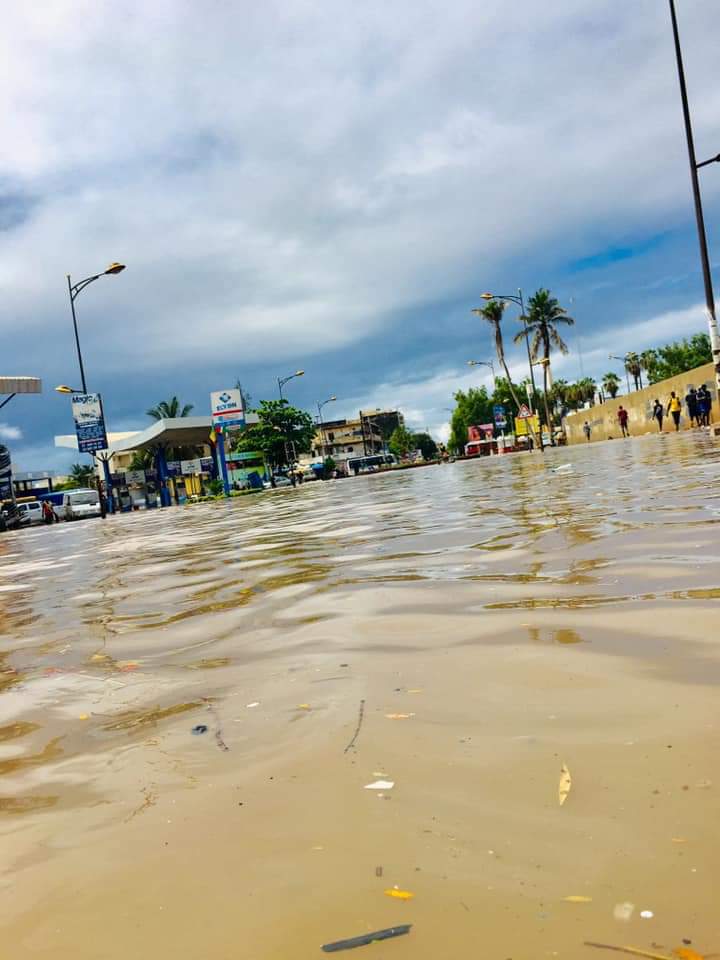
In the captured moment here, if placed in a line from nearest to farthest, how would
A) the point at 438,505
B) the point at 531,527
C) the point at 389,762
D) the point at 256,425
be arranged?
the point at 389,762, the point at 531,527, the point at 438,505, the point at 256,425

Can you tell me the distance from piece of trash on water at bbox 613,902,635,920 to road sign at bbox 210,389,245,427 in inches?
2097

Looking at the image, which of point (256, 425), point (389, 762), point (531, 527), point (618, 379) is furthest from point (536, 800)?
point (618, 379)

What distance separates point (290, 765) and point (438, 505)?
29.9 feet

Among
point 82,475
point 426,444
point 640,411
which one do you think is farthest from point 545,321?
point 426,444

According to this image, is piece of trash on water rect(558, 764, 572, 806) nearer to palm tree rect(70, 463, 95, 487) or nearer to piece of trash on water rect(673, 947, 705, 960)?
piece of trash on water rect(673, 947, 705, 960)

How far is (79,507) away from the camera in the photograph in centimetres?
4403

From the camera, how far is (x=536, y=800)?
1591mm

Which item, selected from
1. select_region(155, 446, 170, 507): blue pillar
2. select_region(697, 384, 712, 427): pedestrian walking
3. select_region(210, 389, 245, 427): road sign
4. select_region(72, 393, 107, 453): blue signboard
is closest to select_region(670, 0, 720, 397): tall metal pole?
select_region(697, 384, 712, 427): pedestrian walking

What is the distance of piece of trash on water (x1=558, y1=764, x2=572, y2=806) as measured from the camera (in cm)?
159

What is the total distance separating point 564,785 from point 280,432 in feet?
240

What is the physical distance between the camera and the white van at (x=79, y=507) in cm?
4369

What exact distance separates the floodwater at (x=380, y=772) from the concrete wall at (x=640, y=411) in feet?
105

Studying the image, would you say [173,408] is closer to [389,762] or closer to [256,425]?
[256,425]

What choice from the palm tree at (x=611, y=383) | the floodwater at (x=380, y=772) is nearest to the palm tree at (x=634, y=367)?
the palm tree at (x=611, y=383)
